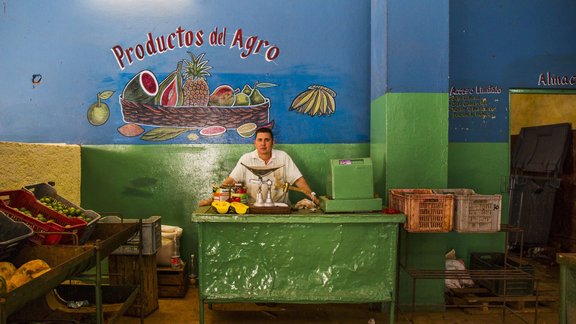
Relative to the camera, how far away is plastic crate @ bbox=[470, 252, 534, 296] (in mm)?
3875

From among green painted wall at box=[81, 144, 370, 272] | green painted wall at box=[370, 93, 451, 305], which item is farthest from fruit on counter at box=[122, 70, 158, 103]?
green painted wall at box=[370, 93, 451, 305]

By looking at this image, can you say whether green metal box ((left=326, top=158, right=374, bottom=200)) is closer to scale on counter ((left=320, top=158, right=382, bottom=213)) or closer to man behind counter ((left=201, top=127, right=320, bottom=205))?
scale on counter ((left=320, top=158, right=382, bottom=213))

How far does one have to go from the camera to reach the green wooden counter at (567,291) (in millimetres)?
2068

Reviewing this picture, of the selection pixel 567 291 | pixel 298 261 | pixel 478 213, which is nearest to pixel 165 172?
pixel 298 261

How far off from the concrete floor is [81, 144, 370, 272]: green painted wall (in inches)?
45.2

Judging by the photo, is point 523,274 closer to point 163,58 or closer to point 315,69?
point 315,69

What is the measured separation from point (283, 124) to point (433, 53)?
1.80 m

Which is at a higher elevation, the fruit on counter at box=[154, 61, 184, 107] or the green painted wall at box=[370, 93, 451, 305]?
the fruit on counter at box=[154, 61, 184, 107]

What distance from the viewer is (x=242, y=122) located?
4422mm

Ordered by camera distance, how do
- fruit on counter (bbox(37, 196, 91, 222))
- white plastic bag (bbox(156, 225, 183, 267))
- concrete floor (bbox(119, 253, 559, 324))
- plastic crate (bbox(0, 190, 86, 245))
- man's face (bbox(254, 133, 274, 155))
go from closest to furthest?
plastic crate (bbox(0, 190, 86, 245))
fruit on counter (bbox(37, 196, 91, 222))
concrete floor (bbox(119, 253, 559, 324))
man's face (bbox(254, 133, 274, 155))
white plastic bag (bbox(156, 225, 183, 267))

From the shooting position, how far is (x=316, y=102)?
445cm

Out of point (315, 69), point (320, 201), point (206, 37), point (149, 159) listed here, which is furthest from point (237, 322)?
point (206, 37)

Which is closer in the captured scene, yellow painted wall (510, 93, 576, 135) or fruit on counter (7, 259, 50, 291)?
fruit on counter (7, 259, 50, 291)

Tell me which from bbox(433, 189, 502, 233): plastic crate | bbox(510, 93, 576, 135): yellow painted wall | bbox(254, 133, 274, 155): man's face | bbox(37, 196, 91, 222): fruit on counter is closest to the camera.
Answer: bbox(37, 196, 91, 222): fruit on counter
